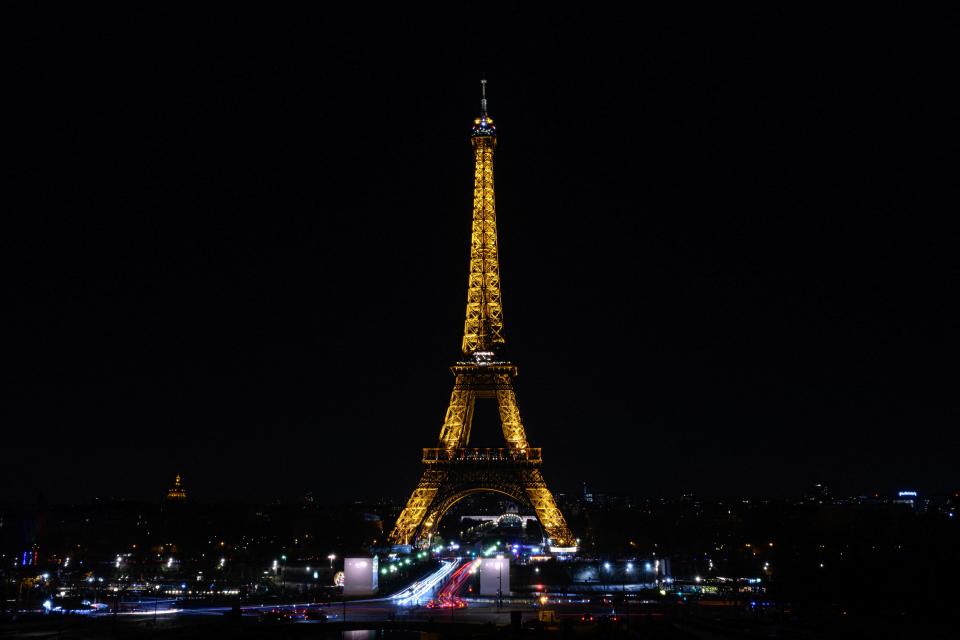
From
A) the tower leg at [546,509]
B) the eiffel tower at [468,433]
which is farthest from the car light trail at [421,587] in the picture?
the tower leg at [546,509]

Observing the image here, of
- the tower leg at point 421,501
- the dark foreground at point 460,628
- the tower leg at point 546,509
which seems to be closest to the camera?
the dark foreground at point 460,628

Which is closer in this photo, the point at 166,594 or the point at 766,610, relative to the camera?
the point at 766,610

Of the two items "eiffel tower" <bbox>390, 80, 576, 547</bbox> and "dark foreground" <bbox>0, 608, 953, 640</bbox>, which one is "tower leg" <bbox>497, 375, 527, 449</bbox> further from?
"dark foreground" <bbox>0, 608, 953, 640</bbox>

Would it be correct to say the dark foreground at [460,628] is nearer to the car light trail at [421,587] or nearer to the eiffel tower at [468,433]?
the car light trail at [421,587]

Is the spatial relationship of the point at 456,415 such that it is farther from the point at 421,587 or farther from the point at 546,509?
the point at 421,587

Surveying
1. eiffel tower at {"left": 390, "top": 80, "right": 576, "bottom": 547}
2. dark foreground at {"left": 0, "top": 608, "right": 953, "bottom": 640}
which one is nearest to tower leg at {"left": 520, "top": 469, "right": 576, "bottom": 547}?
eiffel tower at {"left": 390, "top": 80, "right": 576, "bottom": 547}

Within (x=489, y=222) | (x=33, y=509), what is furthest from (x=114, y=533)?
(x=489, y=222)

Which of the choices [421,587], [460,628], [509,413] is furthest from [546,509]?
[460,628]

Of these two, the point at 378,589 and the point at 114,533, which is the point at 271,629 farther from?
the point at 114,533
